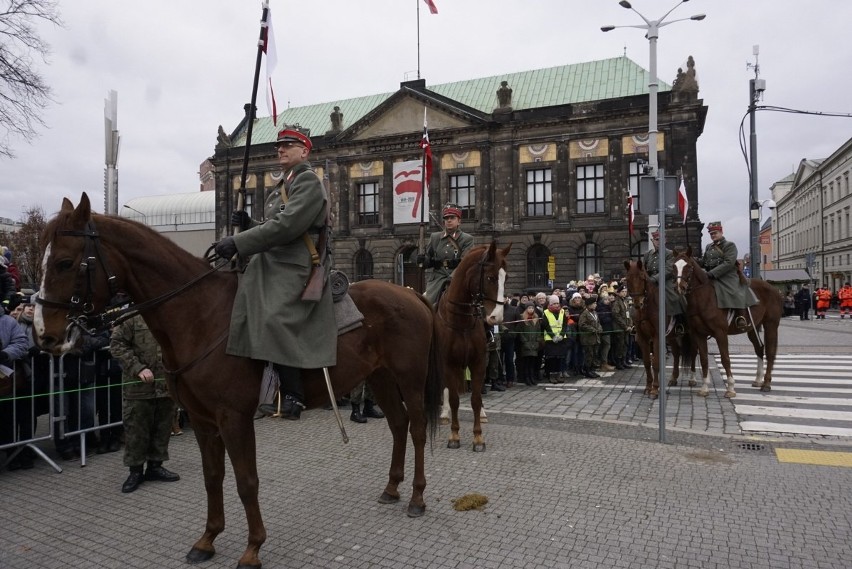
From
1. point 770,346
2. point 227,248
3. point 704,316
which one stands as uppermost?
point 227,248

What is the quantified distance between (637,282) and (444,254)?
4.85 meters

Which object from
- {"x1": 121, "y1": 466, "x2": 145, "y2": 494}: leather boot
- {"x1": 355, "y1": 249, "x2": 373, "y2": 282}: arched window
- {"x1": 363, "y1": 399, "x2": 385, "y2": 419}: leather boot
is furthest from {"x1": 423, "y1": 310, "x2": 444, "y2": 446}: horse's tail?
{"x1": 355, "y1": 249, "x2": 373, "y2": 282}: arched window

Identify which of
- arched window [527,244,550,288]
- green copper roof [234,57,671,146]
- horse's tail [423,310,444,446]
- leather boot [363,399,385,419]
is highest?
green copper roof [234,57,671,146]

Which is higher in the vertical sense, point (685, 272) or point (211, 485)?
point (685, 272)

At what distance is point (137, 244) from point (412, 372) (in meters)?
2.59

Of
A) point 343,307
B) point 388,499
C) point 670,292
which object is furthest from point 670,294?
point 343,307

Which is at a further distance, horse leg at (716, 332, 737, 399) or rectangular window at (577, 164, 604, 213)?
rectangular window at (577, 164, 604, 213)

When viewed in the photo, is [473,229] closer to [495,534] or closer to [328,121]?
[328,121]

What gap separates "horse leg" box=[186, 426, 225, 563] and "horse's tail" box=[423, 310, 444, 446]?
6.64 feet

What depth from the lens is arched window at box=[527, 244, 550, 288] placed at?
4069cm

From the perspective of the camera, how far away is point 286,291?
4285 mm

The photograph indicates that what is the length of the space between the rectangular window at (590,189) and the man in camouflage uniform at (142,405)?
36.5m

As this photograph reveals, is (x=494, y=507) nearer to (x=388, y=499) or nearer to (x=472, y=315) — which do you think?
(x=388, y=499)

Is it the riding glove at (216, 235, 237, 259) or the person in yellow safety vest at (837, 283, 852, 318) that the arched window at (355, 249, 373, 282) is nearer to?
the person in yellow safety vest at (837, 283, 852, 318)
